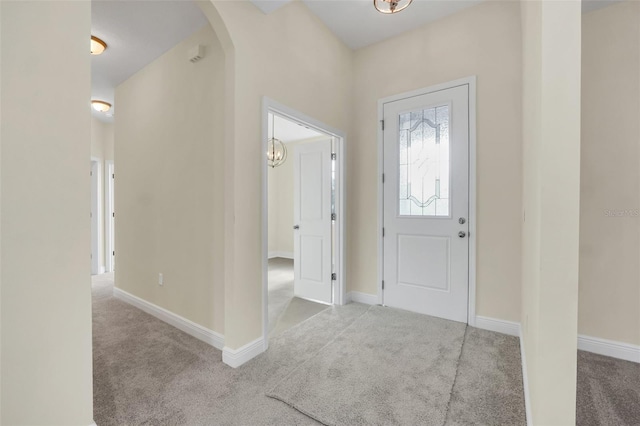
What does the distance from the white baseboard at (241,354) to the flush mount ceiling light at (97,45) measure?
125 inches

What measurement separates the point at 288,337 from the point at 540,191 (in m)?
2.18

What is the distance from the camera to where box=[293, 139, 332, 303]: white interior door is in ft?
11.3

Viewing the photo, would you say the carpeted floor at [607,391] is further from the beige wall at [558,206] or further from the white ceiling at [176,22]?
the white ceiling at [176,22]

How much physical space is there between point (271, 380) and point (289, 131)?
Result: 16.1 feet

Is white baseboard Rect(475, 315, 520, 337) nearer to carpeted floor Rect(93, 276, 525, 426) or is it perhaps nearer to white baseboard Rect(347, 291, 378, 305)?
carpeted floor Rect(93, 276, 525, 426)

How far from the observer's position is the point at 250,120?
2158 millimetres

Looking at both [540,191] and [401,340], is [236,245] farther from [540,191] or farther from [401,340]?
[540,191]

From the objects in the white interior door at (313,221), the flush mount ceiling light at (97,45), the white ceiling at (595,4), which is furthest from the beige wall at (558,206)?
the flush mount ceiling light at (97,45)

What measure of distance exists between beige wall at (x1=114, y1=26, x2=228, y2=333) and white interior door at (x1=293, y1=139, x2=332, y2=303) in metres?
1.44

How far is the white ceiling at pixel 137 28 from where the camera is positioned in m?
2.36

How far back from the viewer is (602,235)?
2.31m

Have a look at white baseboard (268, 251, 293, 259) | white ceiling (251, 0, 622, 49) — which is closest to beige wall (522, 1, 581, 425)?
white ceiling (251, 0, 622, 49)

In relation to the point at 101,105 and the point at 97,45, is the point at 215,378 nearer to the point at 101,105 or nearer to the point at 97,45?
the point at 97,45

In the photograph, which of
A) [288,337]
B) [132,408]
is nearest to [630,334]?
[288,337]
